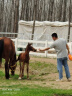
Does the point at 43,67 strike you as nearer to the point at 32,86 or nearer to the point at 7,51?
the point at 7,51

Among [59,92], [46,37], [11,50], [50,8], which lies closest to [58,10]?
[50,8]

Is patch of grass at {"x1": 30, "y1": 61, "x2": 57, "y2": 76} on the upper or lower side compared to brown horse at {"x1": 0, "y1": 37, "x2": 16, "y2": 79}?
lower

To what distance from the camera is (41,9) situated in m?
42.8

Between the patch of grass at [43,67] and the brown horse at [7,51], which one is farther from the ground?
the brown horse at [7,51]

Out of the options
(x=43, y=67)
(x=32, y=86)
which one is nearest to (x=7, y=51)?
(x=32, y=86)

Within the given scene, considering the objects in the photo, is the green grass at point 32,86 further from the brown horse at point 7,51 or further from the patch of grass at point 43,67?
the brown horse at point 7,51

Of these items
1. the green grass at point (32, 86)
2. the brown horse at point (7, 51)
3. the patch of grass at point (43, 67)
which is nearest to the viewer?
the green grass at point (32, 86)

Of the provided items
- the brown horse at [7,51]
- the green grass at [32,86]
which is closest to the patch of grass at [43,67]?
the green grass at [32,86]

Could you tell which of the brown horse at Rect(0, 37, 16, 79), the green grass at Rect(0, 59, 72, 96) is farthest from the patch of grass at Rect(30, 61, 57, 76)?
the brown horse at Rect(0, 37, 16, 79)

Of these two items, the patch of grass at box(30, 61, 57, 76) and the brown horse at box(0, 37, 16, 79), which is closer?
the brown horse at box(0, 37, 16, 79)

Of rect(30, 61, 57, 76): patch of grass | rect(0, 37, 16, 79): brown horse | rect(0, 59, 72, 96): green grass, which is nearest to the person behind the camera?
rect(0, 59, 72, 96): green grass

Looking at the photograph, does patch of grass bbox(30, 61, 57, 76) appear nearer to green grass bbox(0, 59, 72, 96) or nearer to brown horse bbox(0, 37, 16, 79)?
green grass bbox(0, 59, 72, 96)

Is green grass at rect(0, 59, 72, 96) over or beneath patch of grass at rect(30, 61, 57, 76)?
over

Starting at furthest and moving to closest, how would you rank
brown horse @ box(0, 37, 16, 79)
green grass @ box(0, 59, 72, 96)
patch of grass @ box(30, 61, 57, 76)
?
patch of grass @ box(30, 61, 57, 76)
brown horse @ box(0, 37, 16, 79)
green grass @ box(0, 59, 72, 96)
